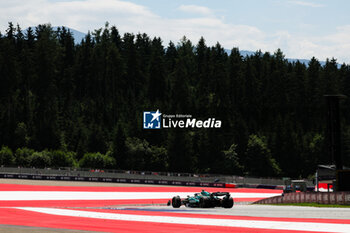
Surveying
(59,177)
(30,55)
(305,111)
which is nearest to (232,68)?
(305,111)

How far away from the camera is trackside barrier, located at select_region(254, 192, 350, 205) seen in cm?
3625

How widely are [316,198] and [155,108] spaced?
359 feet

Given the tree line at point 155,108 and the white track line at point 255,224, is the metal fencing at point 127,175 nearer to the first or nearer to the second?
the tree line at point 155,108

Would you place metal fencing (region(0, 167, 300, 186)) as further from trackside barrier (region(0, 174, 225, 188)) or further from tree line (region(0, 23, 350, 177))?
tree line (region(0, 23, 350, 177))

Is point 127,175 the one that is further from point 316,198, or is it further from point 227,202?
point 227,202

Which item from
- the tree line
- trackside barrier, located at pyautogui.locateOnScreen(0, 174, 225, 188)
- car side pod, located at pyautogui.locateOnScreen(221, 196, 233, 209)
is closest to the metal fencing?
trackside barrier, located at pyautogui.locateOnScreen(0, 174, 225, 188)

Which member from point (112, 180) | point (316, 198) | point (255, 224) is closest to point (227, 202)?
point (316, 198)

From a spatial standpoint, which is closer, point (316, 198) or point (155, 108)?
point (316, 198)

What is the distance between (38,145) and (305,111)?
75.5m

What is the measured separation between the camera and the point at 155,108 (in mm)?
146250

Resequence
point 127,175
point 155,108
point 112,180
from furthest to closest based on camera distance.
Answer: point 155,108
point 127,175
point 112,180

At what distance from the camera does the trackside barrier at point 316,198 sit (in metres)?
36.2

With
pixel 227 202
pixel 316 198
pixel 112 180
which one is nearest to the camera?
pixel 227 202

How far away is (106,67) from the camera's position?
180250 millimetres
